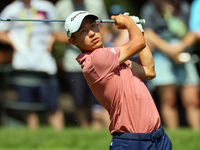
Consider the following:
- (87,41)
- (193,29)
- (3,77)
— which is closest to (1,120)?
(3,77)

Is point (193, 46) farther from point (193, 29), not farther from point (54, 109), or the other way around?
point (54, 109)

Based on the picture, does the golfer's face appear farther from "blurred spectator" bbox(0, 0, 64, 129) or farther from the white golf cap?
"blurred spectator" bbox(0, 0, 64, 129)

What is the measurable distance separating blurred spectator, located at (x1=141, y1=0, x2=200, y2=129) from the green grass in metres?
0.46

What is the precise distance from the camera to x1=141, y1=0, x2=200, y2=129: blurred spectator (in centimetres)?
778

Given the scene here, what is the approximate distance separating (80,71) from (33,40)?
789 mm

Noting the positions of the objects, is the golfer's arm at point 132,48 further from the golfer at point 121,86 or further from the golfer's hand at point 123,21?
the golfer's hand at point 123,21

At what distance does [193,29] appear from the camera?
777 centimetres

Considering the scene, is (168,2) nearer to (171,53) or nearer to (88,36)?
(171,53)

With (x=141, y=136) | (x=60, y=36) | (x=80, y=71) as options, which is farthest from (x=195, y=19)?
(x=141, y=136)

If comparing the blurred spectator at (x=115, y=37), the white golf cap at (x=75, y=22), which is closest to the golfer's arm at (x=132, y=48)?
the white golf cap at (x=75, y=22)

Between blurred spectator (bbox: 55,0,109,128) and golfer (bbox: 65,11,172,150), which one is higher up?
blurred spectator (bbox: 55,0,109,128)

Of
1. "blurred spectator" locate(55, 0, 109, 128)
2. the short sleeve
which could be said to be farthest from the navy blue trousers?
"blurred spectator" locate(55, 0, 109, 128)

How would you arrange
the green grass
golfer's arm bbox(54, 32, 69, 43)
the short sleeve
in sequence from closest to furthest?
the short sleeve < the green grass < golfer's arm bbox(54, 32, 69, 43)

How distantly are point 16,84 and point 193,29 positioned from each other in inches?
109
